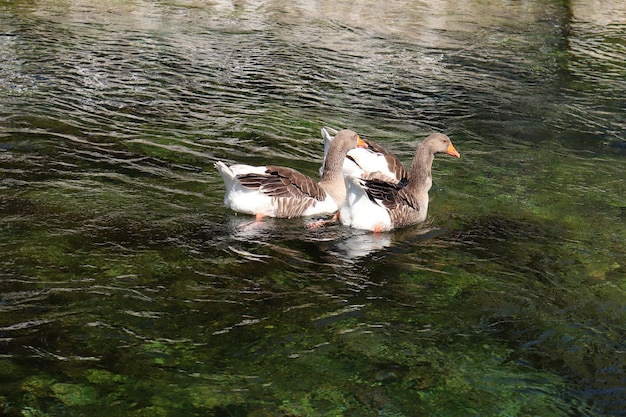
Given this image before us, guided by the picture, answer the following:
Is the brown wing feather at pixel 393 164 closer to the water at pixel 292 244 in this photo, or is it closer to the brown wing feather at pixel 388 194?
the water at pixel 292 244

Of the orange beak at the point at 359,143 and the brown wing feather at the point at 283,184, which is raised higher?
the orange beak at the point at 359,143

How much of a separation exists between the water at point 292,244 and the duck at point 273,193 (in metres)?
0.22

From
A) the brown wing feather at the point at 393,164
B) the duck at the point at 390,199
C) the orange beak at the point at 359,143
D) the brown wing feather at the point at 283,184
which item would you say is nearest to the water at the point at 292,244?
the duck at the point at 390,199

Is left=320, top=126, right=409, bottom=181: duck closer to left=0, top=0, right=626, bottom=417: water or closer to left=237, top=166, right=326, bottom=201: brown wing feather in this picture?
left=0, top=0, right=626, bottom=417: water

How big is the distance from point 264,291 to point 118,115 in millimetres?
7044

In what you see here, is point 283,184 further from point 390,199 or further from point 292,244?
point 390,199

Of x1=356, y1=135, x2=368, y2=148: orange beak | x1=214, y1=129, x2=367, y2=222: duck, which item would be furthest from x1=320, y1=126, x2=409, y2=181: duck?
x1=214, y1=129, x2=367, y2=222: duck

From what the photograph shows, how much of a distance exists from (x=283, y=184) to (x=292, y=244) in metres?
1.11

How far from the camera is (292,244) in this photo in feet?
32.8

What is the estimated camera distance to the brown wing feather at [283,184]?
10695 millimetres

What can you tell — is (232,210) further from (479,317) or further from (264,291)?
(479,317)

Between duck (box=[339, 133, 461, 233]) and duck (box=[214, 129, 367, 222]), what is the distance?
0.45 metres

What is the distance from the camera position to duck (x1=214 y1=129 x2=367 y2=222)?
1062 cm

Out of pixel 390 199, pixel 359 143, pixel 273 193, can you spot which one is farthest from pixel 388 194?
pixel 273 193
